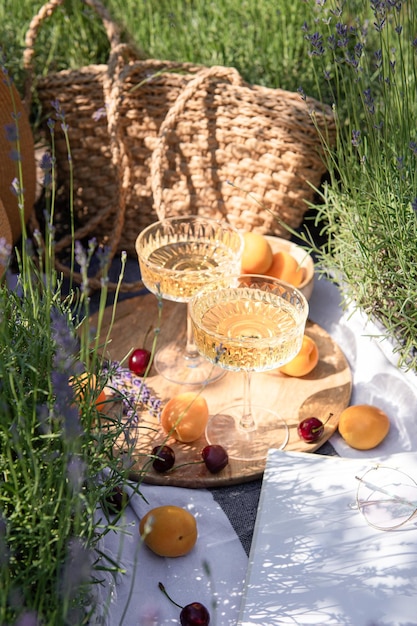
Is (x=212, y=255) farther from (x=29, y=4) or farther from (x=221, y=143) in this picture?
(x=29, y=4)

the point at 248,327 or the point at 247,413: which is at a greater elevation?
the point at 248,327

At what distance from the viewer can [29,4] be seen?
5.79 feet

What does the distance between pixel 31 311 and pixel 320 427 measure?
51 centimetres

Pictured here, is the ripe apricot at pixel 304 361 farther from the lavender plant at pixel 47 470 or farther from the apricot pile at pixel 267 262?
the lavender plant at pixel 47 470

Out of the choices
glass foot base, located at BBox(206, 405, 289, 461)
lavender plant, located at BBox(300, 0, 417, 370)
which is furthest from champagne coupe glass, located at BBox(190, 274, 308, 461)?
lavender plant, located at BBox(300, 0, 417, 370)

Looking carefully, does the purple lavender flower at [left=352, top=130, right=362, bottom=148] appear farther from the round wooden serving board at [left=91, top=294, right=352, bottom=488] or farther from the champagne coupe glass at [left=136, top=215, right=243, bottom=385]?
the round wooden serving board at [left=91, top=294, right=352, bottom=488]

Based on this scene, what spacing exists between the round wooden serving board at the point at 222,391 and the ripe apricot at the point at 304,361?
19 millimetres

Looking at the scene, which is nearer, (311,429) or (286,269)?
(311,429)

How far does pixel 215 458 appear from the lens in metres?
1.15

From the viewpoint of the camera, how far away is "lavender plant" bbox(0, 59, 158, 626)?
68 cm

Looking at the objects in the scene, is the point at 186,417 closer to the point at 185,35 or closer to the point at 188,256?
the point at 188,256

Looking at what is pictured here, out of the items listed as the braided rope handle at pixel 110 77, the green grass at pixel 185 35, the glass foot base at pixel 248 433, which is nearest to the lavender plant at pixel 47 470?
the glass foot base at pixel 248 433

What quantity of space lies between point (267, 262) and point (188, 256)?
15cm

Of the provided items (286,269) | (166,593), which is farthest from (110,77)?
(166,593)
